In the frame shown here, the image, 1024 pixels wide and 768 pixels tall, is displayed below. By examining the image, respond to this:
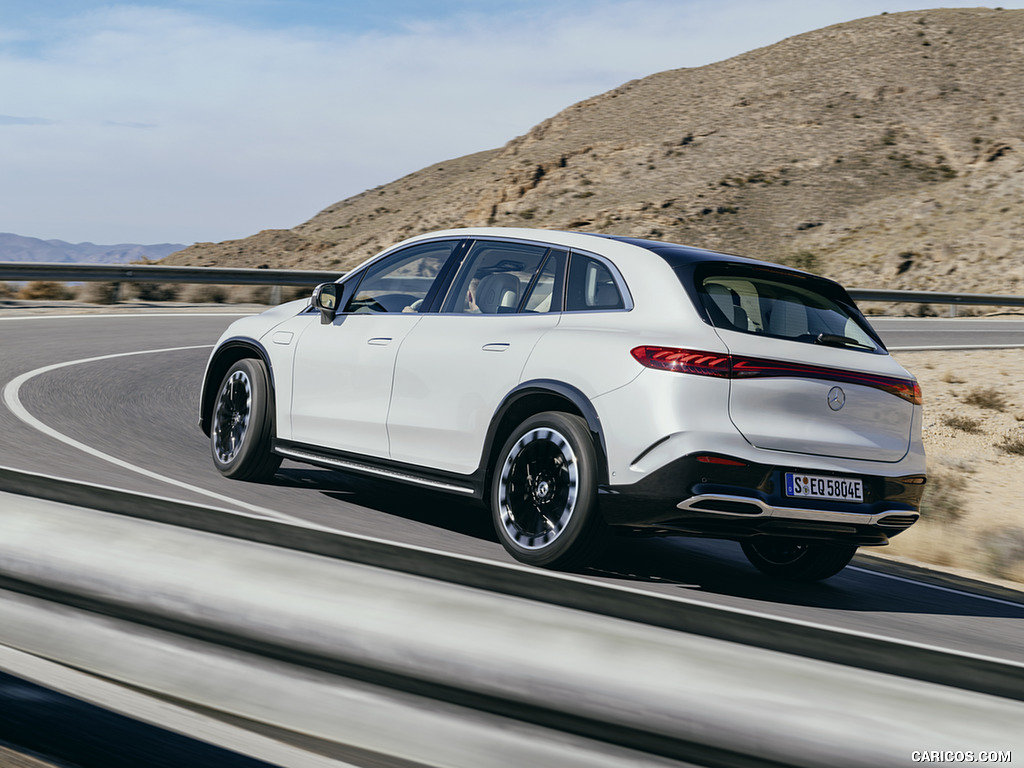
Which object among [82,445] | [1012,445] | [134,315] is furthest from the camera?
[134,315]

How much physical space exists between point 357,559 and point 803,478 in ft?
9.16

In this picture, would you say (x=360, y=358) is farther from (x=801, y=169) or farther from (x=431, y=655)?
(x=801, y=169)

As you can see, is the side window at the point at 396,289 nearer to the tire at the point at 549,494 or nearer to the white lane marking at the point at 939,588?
the tire at the point at 549,494

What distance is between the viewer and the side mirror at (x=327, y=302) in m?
7.01

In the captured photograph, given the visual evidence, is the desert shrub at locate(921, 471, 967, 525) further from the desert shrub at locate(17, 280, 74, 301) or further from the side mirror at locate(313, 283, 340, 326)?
the desert shrub at locate(17, 280, 74, 301)

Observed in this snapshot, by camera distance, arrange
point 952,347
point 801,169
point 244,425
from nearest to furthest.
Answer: point 244,425 < point 952,347 < point 801,169

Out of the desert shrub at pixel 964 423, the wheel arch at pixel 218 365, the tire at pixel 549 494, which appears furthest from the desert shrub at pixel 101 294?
the tire at pixel 549 494

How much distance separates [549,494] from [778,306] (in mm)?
1449

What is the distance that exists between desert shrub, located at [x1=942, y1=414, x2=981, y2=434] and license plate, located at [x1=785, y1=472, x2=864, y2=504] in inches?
451

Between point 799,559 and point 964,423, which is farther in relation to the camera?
point 964,423

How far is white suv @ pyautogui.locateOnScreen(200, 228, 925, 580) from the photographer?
503 centimetres

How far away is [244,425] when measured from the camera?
7508 millimetres

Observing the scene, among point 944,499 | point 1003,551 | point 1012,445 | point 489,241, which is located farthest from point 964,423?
point 489,241

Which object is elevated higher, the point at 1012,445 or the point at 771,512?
the point at 771,512
